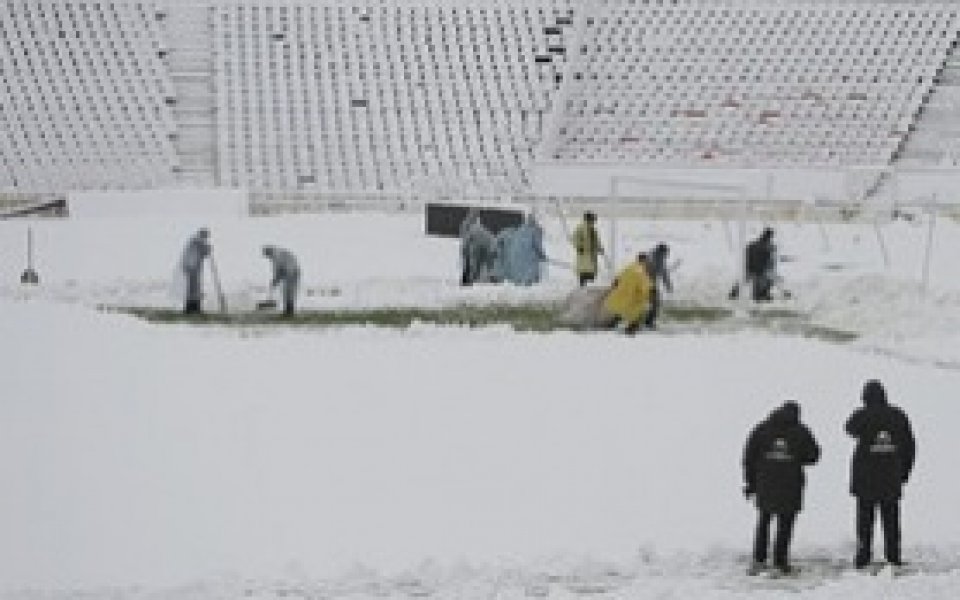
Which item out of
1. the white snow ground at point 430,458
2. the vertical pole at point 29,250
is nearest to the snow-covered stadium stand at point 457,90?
the vertical pole at point 29,250

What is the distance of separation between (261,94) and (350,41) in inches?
119

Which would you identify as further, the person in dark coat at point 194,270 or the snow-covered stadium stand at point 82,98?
the snow-covered stadium stand at point 82,98

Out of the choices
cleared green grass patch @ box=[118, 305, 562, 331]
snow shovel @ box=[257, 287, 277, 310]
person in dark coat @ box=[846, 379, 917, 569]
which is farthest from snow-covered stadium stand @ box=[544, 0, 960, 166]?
person in dark coat @ box=[846, 379, 917, 569]

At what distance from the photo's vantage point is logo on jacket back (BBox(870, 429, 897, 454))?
1175 centimetres

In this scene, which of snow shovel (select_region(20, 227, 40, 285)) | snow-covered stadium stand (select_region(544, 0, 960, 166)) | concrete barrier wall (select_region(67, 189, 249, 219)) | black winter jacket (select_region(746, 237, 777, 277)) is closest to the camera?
black winter jacket (select_region(746, 237, 777, 277))

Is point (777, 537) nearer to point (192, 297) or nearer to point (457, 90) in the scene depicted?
point (192, 297)

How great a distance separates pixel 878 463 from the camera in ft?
38.6

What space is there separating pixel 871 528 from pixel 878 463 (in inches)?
15.0

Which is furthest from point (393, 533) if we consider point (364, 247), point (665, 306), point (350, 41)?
point (350, 41)

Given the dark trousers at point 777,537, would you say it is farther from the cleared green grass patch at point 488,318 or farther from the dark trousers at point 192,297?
the dark trousers at point 192,297

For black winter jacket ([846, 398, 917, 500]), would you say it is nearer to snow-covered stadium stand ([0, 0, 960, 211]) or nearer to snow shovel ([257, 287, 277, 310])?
snow shovel ([257, 287, 277, 310])

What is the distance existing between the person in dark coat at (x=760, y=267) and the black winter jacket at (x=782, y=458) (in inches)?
456

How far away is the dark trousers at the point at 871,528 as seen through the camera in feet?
38.8

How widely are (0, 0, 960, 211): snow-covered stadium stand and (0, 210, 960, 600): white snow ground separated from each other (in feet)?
58.8
